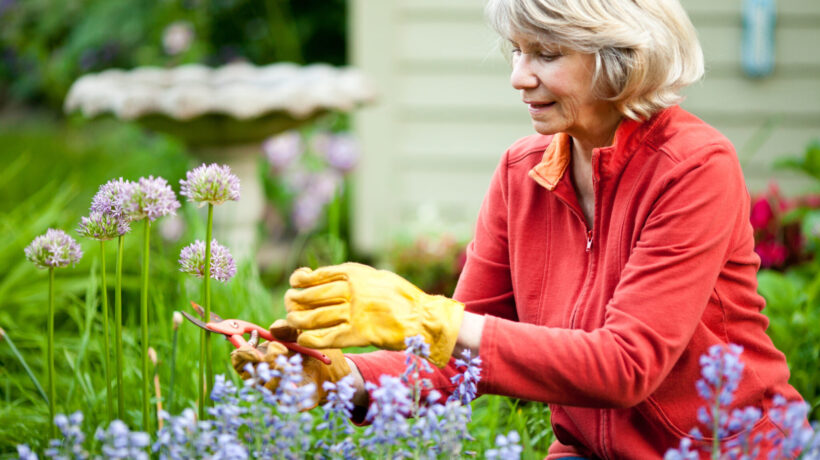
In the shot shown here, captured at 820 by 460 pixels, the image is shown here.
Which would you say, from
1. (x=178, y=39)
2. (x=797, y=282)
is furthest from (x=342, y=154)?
(x=797, y=282)

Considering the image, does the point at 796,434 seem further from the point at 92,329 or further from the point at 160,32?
the point at 160,32

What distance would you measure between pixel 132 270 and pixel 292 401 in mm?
2984

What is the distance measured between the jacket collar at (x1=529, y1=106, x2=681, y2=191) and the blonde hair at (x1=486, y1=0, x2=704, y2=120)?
0.02 meters

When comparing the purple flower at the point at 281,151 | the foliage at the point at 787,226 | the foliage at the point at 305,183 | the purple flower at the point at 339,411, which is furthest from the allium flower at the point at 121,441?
the purple flower at the point at 281,151

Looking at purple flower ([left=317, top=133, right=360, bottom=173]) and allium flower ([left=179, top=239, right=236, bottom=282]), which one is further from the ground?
purple flower ([left=317, top=133, right=360, bottom=173])

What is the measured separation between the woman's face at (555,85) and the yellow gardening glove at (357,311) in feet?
1.53

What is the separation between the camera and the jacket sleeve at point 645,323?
1435mm

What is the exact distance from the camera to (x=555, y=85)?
1645mm

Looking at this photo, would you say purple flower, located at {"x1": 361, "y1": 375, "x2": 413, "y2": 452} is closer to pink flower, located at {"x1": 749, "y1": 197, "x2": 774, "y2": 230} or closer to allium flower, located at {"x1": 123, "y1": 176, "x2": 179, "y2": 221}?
allium flower, located at {"x1": 123, "y1": 176, "x2": 179, "y2": 221}

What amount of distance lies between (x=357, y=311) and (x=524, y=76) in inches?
22.4

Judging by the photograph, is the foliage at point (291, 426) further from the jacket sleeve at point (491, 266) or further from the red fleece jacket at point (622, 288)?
the jacket sleeve at point (491, 266)

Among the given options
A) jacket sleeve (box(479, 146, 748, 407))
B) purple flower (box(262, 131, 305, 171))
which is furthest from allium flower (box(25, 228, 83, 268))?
purple flower (box(262, 131, 305, 171))

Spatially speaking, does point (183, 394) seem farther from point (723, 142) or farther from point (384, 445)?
point (723, 142)

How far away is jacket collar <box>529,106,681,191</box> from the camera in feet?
5.42
